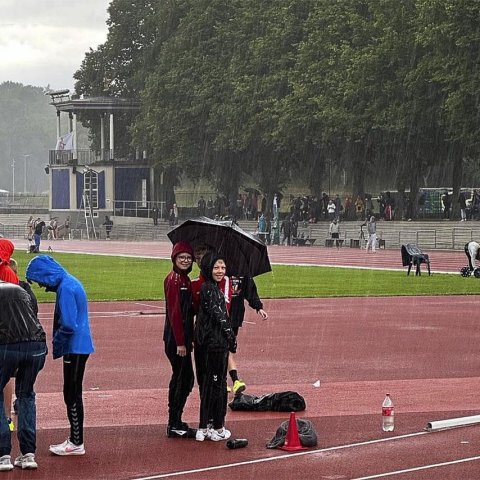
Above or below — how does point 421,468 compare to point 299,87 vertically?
below

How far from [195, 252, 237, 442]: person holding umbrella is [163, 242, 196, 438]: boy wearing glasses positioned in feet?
0.55

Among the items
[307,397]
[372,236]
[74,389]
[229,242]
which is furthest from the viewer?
[372,236]

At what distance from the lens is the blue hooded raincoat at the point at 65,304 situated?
11.0 m

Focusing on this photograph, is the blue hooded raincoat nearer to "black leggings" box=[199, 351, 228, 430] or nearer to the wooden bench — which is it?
"black leggings" box=[199, 351, 228, 430]

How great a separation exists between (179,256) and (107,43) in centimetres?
8416

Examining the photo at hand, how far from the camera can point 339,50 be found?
6762 centimetres

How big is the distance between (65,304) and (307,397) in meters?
4.12

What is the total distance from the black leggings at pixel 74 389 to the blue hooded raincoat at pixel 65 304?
8 cm

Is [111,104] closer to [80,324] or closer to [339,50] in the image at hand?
[339,50]

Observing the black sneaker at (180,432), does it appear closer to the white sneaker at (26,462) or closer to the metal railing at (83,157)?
the white sneaker at (26,462)

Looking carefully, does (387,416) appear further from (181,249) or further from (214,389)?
(181,249)

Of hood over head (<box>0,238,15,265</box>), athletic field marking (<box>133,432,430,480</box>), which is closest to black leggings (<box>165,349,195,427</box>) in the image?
athletic field marking (<box>133,432,430,480</box>)

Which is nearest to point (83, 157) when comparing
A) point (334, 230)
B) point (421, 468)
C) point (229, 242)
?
point (334, 230)

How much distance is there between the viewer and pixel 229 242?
13008 millimetres
